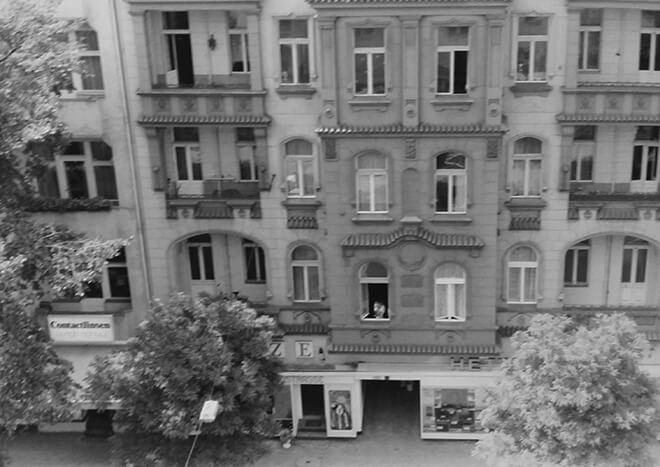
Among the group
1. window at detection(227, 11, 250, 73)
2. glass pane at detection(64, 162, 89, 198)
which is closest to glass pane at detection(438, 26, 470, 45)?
window at detection(227, 11, 250, 73)

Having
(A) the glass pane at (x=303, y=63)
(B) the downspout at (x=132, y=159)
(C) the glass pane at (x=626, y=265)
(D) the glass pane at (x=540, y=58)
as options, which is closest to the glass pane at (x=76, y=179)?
(B) the downspout at (x=132, y=159)

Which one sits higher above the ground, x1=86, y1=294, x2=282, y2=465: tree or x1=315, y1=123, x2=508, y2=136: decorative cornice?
x1=315, y1=123, x2=508, y2=136: decorative cornice

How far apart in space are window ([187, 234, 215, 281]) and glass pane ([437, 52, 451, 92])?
9981 millimetres

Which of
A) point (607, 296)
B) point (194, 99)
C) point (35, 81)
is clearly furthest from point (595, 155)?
point (35, 81)

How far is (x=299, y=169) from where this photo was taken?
83.7 ft

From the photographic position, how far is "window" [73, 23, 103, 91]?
2457 cm

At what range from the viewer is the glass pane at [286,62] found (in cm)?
2430

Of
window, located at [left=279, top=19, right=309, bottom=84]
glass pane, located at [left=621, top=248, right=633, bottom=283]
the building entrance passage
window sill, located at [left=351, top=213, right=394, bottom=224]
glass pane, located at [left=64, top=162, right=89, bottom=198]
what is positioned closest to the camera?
window, located at [left=279, top=19, right=309, bottom=84]

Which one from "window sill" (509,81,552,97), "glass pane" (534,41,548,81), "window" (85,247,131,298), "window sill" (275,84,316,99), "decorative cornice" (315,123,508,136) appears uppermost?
"glass pane" (534,41,548,81)

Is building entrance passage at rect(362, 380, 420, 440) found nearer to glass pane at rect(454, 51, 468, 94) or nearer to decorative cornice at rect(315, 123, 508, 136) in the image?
decorative cornice at rect(315, 123, 508, 136)

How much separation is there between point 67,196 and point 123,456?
976cm

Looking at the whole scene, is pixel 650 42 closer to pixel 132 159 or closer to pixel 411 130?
pixel 411 130

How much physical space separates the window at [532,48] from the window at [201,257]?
12.4 metres

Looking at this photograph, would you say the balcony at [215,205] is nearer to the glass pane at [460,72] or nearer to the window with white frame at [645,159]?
the glass pane at [460,72]
